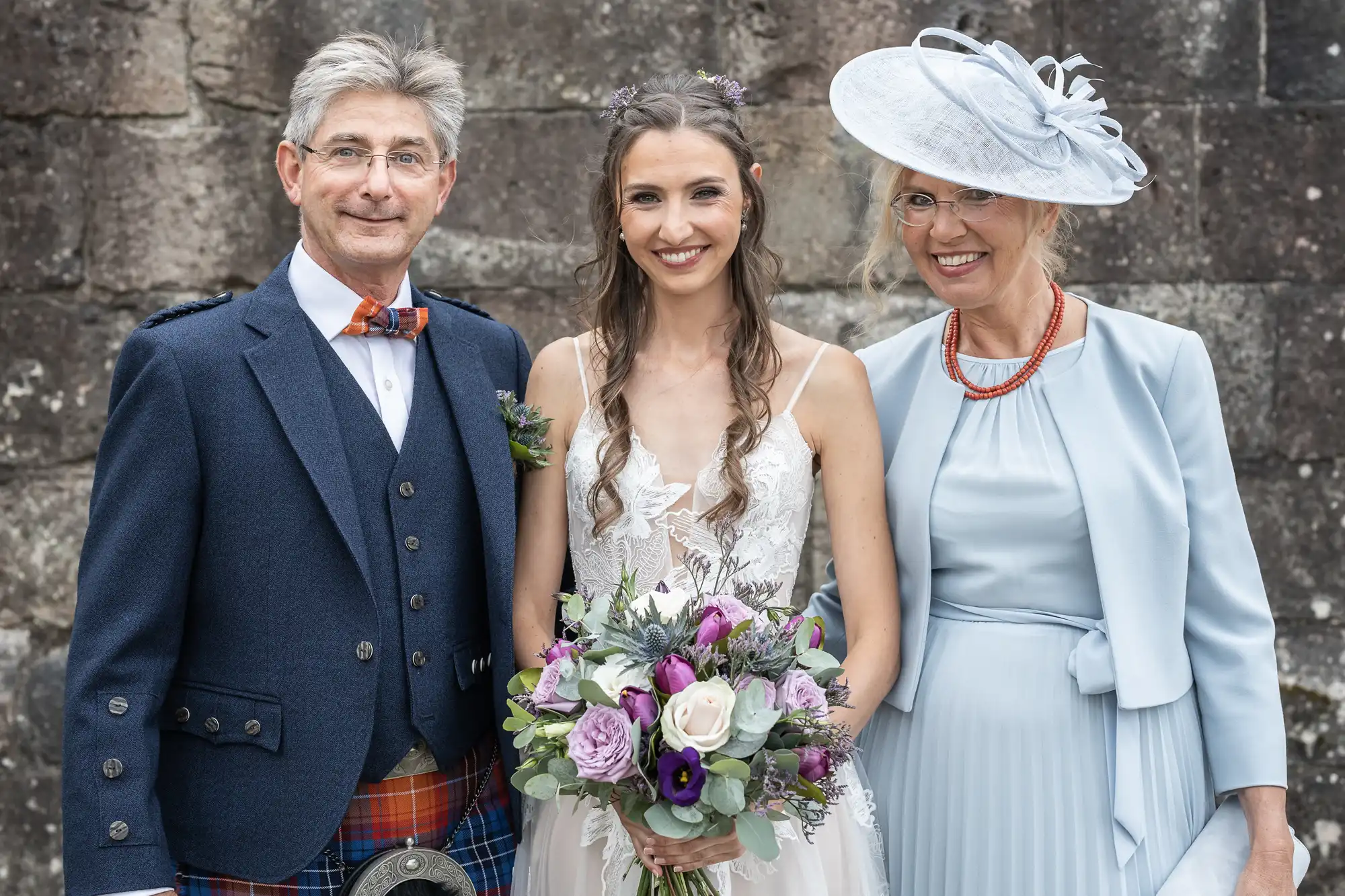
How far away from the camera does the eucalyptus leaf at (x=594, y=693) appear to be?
7.58 feet

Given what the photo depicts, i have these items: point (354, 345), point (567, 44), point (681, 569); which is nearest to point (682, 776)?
point (681, 569)

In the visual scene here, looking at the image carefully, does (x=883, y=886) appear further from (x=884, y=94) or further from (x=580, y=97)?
(x=580, y=97)

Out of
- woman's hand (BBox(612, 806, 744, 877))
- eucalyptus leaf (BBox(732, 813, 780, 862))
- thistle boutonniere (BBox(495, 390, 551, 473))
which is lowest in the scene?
woman's hand (BBox(612, 806, 744, 877))

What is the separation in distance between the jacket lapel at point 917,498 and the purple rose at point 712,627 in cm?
72

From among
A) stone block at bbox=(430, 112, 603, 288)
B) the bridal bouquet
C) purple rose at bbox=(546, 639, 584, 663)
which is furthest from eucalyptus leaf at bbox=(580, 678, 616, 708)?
stone block at bbox=(430, 112, 603, 288)

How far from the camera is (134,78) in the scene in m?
4.24

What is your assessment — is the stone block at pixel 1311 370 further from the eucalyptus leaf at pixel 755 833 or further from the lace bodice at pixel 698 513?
the eucalyptus leaf at pixel 755 833

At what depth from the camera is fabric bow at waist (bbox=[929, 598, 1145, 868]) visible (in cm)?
277

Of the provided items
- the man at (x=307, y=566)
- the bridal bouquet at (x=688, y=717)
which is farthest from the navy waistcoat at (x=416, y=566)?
the bridal bouquet at (x=688, y=717)

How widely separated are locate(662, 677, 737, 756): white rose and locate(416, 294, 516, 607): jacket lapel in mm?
626

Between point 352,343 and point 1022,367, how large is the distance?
1.46 metres

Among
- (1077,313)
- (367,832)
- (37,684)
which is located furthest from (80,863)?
(1077,313)

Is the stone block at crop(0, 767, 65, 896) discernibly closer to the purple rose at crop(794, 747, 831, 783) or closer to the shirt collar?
the shirt collar

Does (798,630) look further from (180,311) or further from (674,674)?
(180,311)
